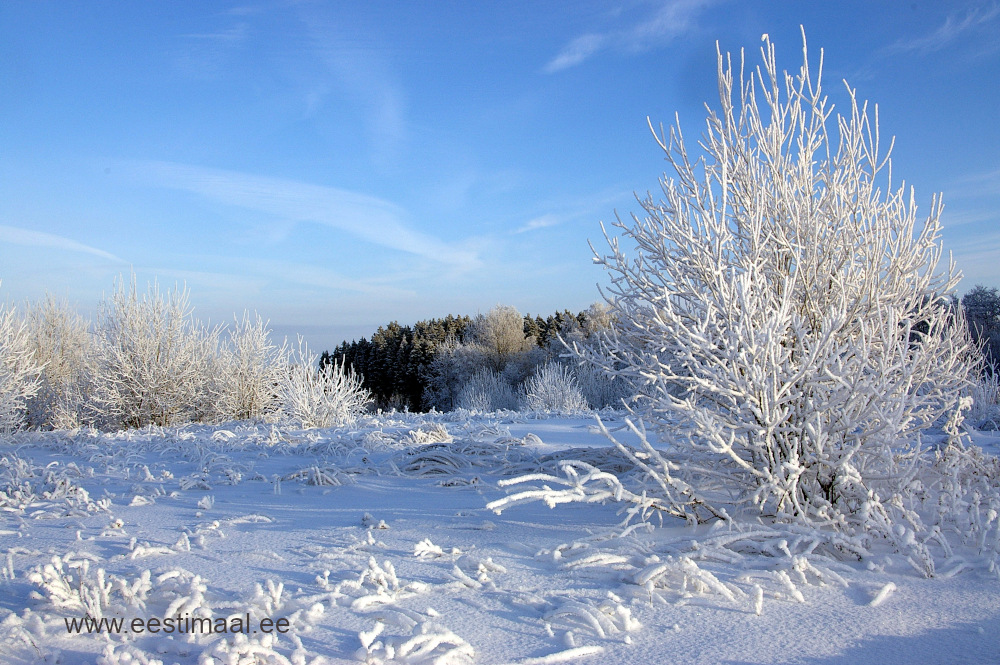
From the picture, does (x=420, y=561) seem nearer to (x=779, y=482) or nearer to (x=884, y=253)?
(x=779, y=482)

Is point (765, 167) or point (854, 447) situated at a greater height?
point (765, 167)

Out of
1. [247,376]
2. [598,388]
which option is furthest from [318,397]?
[598,388]

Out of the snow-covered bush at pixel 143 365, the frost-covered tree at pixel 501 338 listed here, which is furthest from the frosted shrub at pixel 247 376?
the frost-covered tree at pixel 501 338

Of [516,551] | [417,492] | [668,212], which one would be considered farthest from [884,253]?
[417,492]

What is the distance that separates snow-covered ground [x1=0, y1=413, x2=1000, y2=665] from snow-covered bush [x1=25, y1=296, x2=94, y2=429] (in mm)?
11376

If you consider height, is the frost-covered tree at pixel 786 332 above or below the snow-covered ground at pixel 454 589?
above

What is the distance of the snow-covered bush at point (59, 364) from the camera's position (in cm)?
1349

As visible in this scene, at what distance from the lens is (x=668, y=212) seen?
3.44 meters

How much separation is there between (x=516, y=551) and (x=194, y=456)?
4.57 m

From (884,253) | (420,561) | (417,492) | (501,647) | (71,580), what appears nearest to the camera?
(501,647)

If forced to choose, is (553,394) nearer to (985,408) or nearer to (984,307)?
(985,408)

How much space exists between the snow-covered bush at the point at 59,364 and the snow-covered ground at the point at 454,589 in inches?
448

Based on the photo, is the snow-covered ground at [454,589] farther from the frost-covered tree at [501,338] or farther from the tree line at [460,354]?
the frost-covered tree at [501,338]

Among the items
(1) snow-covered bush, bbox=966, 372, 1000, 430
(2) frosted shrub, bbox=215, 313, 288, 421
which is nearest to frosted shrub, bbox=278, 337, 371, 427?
(2) frosted shrub, bbox=215, 313, 288, 421
